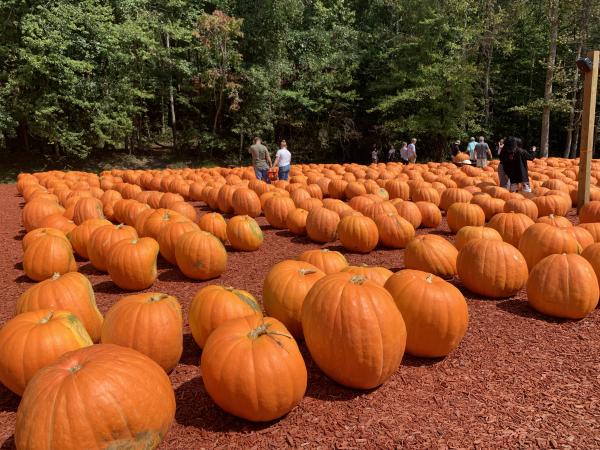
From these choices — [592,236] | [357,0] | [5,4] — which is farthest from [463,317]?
[357,0]

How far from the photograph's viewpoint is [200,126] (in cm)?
3306

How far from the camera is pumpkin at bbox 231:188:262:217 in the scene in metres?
9.29

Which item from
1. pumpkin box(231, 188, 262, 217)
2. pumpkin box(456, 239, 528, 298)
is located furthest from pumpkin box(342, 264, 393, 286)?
pumpkin box(231, 188, 262, 217)

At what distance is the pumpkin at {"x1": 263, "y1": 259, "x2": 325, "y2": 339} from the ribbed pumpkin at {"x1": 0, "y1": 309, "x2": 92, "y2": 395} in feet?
4.71

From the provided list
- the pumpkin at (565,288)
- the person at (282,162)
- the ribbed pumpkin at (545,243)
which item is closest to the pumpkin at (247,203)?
the person at (282,162)

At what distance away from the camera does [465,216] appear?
7562 millimetres

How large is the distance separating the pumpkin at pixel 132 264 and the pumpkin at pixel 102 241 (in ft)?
1.84

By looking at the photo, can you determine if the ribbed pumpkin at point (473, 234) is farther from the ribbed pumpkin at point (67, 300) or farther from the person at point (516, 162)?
the person at point (516, 162)

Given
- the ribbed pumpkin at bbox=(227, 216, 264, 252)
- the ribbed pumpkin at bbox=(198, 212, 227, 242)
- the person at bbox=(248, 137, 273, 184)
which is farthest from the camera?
the person at bbox=(248, 137, 273, 184)

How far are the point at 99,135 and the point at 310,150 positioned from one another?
Result: 50.4ft

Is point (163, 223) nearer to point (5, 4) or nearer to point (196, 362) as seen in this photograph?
point (196, 362)

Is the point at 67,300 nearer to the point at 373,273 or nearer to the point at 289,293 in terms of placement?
the point at 289,293

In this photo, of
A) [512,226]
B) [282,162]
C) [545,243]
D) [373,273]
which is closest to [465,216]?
[512,226]

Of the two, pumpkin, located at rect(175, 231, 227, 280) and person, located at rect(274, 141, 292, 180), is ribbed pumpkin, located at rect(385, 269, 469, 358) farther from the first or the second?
person, located at rect(274, 141, 292, 180)
